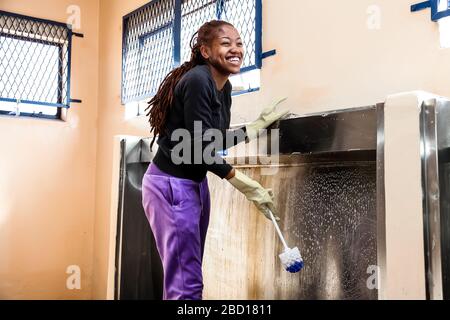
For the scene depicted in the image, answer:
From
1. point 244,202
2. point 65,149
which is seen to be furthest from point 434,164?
point 65,149

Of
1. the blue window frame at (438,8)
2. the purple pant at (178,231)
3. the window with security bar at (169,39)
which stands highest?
the window with security bar at (169,39)

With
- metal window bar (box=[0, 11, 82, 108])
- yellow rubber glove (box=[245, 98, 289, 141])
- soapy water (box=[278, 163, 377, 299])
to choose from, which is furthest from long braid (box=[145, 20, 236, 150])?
metal window bar (box=[0, 11, 82, 108])

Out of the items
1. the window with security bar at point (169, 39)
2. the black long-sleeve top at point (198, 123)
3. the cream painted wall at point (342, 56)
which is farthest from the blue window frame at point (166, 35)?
the black long-sleeve top at point (198, 123)

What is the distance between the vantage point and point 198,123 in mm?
1404

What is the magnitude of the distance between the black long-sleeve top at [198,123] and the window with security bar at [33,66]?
2191 millimetres

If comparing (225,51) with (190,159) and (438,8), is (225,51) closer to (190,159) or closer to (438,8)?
(190,159)

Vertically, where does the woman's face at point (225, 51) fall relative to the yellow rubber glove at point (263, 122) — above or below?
above

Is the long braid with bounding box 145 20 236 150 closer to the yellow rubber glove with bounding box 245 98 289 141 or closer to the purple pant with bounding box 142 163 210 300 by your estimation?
the purple pant with bounding box 142 163 210 300

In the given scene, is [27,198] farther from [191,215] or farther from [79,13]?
[191,215]

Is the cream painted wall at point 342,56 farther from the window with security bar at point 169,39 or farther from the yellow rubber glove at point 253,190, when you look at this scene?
the yellow rubber glove at point 253,190

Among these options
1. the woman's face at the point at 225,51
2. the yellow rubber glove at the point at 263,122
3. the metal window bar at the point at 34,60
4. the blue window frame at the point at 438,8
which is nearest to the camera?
the blue window frame at the point at 438,8

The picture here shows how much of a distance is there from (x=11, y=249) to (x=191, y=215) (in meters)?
2.35

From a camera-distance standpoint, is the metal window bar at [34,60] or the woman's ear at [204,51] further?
the metal window bar at [34,60]

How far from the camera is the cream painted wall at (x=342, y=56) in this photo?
1.45 metres
